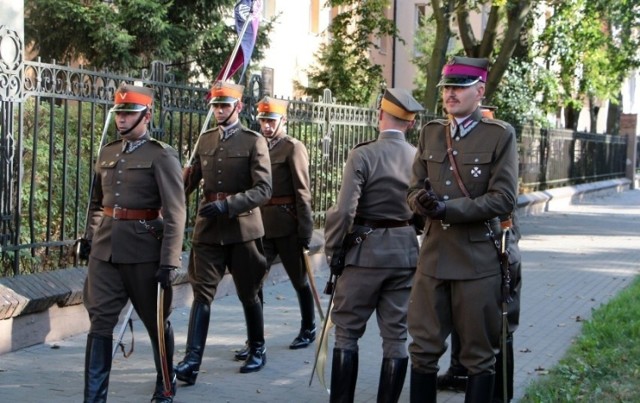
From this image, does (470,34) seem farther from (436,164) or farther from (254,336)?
(436,164)

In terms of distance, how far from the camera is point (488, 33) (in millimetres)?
22062

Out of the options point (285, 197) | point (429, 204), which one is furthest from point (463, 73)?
point (285, 197)

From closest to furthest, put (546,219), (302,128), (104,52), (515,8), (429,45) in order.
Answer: (302,128) → (104,52) → (515,8) → (546,219) → (429,45)

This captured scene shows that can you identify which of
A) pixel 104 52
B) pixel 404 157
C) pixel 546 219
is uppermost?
pixel 104 52

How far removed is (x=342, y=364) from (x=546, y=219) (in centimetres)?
1784

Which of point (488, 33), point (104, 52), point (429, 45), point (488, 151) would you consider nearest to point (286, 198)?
point (488, 151)

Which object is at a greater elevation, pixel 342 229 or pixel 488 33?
pixel 488 33

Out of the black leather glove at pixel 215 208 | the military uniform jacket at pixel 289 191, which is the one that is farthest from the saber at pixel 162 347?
the military uniform jacket at pixel 289 191

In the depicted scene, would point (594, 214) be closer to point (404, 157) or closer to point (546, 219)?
point (546, 219)

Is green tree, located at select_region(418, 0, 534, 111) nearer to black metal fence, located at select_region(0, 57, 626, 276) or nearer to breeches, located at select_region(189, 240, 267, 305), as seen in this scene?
black metal fence, located at select_region(0, 57, 626, 276)

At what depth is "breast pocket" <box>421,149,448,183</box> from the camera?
226 inches

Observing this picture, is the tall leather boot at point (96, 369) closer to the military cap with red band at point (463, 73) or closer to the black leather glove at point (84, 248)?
the black leather glove at point (84, 248)

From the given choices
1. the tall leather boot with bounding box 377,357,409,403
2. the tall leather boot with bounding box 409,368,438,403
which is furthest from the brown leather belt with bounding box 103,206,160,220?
the tall leather boot with bounding box 409,368,438,403

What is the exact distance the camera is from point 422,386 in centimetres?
575
